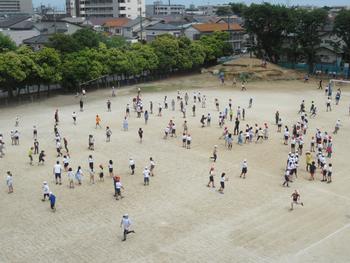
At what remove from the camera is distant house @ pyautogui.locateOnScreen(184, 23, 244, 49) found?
79.7 m

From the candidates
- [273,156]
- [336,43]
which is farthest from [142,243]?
[336,43]

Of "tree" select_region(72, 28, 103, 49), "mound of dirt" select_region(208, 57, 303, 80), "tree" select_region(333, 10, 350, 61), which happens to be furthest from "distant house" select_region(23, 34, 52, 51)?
"tree" select_region(333, 10, 350, 61)

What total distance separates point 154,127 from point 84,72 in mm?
16065

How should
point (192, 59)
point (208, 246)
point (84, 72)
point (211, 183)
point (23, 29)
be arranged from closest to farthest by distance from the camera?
point (208, 246) < point (211, 183) < point (84, 72) < point (192, 59) < point (23, 29)

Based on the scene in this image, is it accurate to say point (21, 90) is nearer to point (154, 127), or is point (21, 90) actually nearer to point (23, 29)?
point (154, 127)

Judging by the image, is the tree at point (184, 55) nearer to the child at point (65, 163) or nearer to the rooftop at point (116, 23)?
the child at point (65, 163)

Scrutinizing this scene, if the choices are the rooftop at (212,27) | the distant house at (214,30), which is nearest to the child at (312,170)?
the distant house at (214,30)

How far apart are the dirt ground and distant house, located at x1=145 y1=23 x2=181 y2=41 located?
4830 cm

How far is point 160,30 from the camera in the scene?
8356 centimetres

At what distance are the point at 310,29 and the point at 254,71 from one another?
31.7 ft

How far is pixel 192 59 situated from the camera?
199 feet

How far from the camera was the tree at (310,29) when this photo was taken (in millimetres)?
60438

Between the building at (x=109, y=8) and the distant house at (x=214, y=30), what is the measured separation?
1576 inches

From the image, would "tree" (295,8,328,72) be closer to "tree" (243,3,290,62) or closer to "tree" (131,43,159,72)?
"tree" (243,3,290,62)
